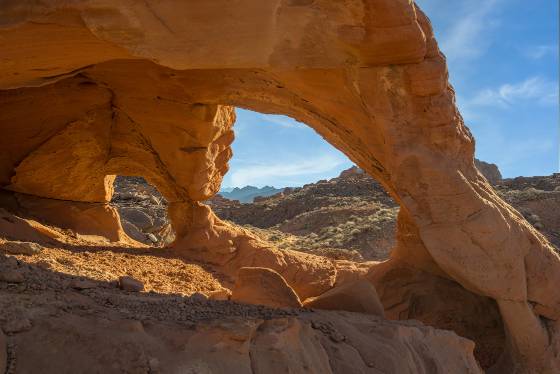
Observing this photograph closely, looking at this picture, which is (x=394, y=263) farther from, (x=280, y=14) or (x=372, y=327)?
(x=280, y=14)

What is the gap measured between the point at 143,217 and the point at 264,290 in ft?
38.0

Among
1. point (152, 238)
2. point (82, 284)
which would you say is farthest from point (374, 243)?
point (82, 284)

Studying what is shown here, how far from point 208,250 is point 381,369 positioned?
6.36 meters

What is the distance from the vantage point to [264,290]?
5.00m

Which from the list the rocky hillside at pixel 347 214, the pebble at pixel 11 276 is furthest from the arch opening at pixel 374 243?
the pebble at pixel 11 276

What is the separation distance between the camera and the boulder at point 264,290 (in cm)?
490

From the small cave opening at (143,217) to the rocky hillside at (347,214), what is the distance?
4.20m

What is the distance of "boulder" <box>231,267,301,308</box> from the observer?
193 inches

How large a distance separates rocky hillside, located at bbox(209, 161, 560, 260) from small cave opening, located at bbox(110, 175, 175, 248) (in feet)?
13.8

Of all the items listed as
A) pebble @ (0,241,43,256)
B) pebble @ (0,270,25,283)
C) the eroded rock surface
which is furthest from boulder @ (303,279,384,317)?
pebble @ (0,241,43,256)

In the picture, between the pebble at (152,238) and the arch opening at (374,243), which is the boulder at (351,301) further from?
the pebble at (152,238)

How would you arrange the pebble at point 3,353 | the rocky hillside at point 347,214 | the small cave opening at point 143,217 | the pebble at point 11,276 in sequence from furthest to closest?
the rocky hillside at point 347,214
the small cave opening at point 143,217
the pebble at point 11,276
the pebble at point 3,353

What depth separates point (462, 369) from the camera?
440 centimetres

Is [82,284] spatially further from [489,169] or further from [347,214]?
[489,169]
